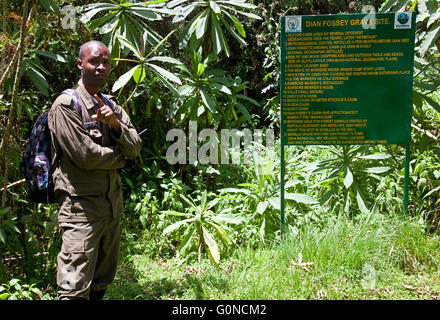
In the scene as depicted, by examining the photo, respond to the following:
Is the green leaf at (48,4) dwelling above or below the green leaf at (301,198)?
above

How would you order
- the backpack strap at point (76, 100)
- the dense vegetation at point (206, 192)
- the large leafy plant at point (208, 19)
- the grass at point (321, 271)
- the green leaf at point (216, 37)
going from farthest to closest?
the green leaf at point (216, 37), the large leafy plant at point (208, 19), the dense vegetation at point (206, 192), the grass at point (321, 271), the backpack strap at point (76, 100)

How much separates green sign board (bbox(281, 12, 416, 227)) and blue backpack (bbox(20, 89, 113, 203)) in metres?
2.10

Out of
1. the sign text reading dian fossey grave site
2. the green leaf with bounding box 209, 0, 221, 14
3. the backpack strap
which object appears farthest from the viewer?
the green leaf with bounding box 209, 0, 221, 14

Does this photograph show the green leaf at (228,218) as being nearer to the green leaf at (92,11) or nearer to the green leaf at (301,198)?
the green leaf at (301,198)

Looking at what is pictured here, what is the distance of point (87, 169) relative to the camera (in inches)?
115

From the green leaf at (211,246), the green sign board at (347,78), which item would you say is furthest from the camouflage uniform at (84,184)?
the green sign board at (347,78)

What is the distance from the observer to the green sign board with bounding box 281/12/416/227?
13.5 ft

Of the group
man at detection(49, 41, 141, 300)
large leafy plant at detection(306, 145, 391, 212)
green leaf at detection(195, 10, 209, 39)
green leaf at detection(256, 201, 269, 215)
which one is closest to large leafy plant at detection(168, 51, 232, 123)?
green leaf at detection(195, 10, 209, 39)

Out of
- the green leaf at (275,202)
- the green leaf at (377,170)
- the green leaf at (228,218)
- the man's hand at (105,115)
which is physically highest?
the man's hand at (105,115)

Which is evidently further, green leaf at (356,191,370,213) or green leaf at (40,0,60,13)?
green leaf at (356,191,370,213)

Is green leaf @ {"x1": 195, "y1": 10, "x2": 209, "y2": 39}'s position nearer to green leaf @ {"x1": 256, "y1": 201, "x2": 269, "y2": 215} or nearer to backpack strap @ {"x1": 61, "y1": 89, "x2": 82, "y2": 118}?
green leaf @ {"x1": 256, "y1": 201, "x2": 269, "y2": 215}

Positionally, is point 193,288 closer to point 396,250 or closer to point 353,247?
point 353,247

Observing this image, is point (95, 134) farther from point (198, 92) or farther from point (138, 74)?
point (198, 92)

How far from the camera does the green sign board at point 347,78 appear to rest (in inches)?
162
